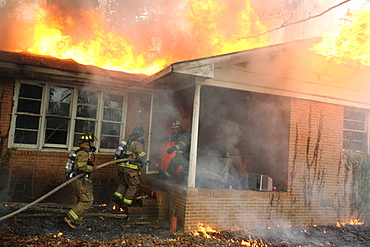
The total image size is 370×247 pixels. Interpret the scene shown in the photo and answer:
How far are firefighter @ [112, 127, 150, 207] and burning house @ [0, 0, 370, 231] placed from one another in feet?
2.06

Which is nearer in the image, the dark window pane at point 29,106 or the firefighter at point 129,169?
the firefighter at point 129,169

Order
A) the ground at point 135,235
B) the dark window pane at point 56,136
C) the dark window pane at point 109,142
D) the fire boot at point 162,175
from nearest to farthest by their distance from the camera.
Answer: the ground at point 135,235
the dark window pane at point 56,136
the fire boot at point 162,175
the dark window pane at point 109,142

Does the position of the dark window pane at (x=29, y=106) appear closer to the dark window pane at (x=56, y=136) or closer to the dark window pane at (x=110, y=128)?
the dark window pane at (x=56, y=136)

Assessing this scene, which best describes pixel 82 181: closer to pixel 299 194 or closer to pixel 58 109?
pixel 58 109

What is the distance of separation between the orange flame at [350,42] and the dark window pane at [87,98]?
613 centimetres

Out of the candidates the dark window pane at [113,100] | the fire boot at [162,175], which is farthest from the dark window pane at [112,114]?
the fire boot at [162,175]

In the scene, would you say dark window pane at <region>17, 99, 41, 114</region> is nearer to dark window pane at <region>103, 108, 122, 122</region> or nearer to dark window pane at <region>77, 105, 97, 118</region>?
dark window pane at <region>77, 105, 97, 118</region>

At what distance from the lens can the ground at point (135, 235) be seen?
16.4 ft

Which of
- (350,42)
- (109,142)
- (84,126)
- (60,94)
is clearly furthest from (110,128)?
(350,42)

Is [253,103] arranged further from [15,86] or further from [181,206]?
[15,86]

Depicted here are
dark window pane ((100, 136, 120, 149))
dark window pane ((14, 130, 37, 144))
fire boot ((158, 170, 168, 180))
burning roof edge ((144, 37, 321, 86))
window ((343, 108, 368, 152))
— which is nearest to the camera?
burning roof edge ((144, 37, 321, 86))

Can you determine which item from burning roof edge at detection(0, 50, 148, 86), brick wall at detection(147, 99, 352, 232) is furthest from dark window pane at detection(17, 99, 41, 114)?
brick wall at detection(147, 99, 352, 232)

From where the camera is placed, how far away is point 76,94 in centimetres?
793

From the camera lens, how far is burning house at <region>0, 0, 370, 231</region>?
672 centimetres
